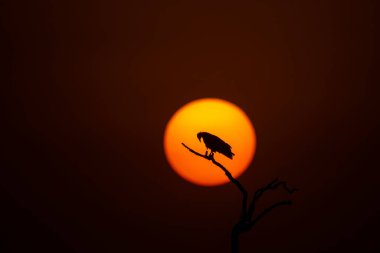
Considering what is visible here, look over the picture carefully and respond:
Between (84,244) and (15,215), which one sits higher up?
(15,215)

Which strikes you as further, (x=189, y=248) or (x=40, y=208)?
(x=40, y=208)

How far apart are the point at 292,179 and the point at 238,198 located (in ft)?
13.5

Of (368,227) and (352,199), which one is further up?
(352,199)

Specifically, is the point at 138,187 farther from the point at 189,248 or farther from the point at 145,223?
the point at 189,248

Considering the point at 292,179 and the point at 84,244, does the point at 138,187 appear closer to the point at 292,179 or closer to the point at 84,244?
the point at 84,244

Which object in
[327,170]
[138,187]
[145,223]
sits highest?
[327,170]

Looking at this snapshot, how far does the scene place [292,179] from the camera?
A: 30672 millimetres

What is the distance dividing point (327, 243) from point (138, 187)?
1350cm

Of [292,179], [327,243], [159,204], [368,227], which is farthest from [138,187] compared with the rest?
[368,227]

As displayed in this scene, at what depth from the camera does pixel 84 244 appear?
2892cm

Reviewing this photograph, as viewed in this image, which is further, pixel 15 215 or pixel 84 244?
pixel 15 215

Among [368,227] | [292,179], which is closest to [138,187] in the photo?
[292,179]

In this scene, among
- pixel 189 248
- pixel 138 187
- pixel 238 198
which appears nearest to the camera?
pixel 189 248

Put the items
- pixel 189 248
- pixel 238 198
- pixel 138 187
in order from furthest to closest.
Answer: pixel 138 187 < pixel 238 198 < pixel 189 248
